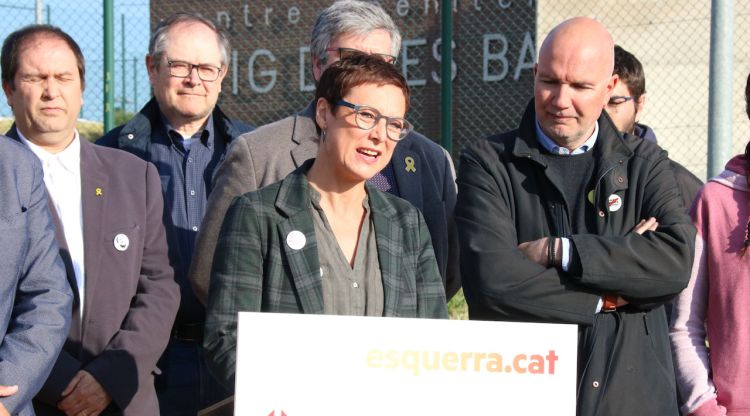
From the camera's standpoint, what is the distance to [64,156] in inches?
141

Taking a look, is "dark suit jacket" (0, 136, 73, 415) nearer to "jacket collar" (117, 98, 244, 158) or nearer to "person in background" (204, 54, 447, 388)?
"person in background" (204, 54, 447, 388)

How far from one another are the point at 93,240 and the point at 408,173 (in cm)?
113

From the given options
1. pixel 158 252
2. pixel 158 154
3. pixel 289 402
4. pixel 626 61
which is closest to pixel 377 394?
pixel 289 402

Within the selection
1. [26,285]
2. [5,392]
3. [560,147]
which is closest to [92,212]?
[26,285]

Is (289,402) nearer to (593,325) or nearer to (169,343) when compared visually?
(593,325)

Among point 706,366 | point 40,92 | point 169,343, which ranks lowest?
point 169,343

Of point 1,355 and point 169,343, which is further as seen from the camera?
point 169,343

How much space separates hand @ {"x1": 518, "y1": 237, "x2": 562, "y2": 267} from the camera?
9.84 feet

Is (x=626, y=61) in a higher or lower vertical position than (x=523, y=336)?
higher

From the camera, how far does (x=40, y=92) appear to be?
3.58 m

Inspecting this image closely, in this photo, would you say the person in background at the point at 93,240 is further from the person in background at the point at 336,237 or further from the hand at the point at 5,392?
the person in background at the point at 336,237

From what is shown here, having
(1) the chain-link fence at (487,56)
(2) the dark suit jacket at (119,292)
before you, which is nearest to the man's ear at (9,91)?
(2) the dark suit jacket at (119,292)

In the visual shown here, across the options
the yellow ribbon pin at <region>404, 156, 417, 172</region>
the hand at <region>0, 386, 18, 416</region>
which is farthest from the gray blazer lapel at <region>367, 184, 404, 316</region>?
the hand at <region>0, 386, 18, 416</region>

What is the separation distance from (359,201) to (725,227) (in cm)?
116
